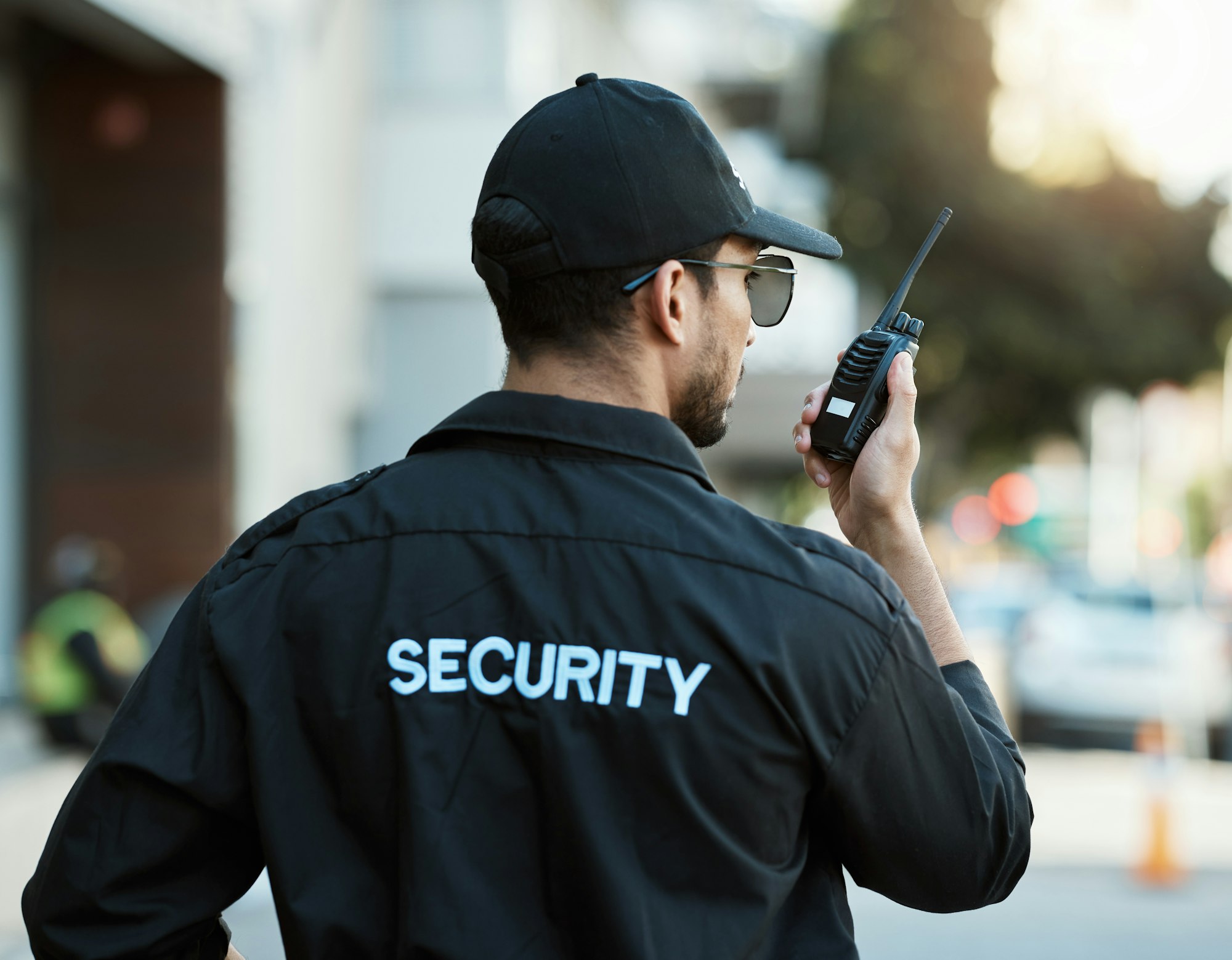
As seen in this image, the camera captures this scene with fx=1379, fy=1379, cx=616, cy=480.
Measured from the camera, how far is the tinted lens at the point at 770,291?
172 cm

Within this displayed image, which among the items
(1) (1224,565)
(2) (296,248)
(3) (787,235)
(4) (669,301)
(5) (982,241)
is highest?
(5) (982,241)

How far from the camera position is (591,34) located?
57.4 ft

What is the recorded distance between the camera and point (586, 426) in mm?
1507

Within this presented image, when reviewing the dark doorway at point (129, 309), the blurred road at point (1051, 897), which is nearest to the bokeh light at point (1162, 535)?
the blurred road at point (1051, 897)

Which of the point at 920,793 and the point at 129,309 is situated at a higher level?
the point at 129,309

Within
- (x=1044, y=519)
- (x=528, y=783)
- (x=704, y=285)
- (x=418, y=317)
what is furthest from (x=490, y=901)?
(x=1044, y=519)

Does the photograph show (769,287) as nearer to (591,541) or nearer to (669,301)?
(669,301)

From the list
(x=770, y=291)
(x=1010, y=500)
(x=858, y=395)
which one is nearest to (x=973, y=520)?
(x=1010, y=500)

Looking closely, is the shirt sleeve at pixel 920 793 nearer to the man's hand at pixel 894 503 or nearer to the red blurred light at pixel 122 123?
the man's hand at pixel 894 503

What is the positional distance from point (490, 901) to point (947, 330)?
22048 millimetres

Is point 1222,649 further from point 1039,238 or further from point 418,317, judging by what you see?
point 1039,238

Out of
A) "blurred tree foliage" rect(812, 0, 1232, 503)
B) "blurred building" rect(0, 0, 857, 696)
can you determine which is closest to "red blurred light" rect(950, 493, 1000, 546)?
"blurred tree foliage" rect(812, 0, 1232, 503)

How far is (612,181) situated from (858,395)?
0.50 m

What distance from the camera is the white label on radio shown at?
1.82m
